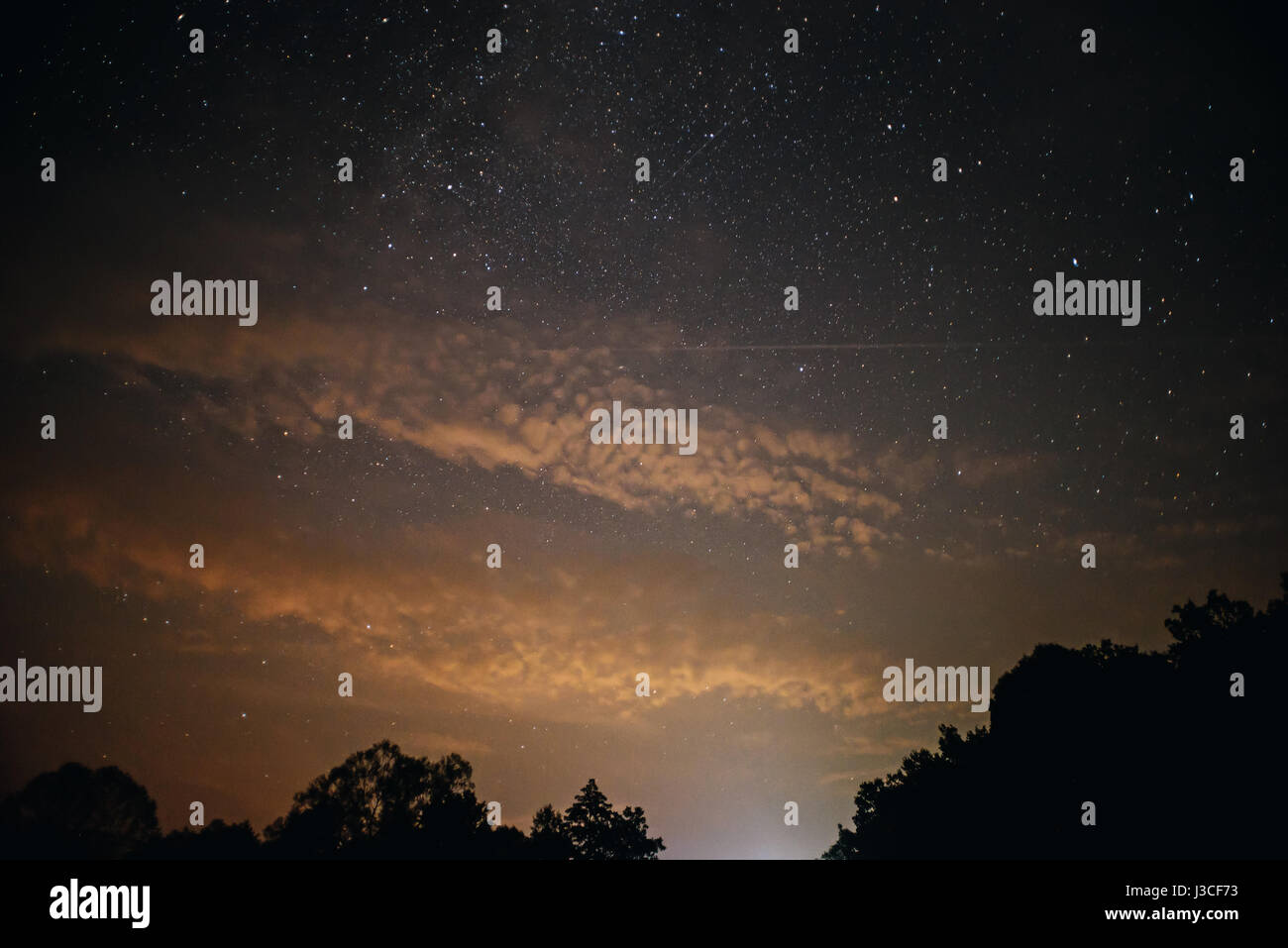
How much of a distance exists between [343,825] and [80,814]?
60.3ft

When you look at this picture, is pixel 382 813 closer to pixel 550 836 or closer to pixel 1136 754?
pixel 550 836

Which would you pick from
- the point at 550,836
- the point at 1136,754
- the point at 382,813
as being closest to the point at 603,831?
the point at 550,836

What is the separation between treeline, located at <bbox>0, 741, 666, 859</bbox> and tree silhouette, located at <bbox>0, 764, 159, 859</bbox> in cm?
6

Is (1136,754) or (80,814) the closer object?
(1136,754)

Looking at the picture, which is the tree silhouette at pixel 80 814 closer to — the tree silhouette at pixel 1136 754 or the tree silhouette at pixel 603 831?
the tree silhouette at pixel 603 831

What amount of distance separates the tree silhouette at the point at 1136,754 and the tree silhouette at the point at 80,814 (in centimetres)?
4656

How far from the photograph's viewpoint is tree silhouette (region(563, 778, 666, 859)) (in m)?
42.4

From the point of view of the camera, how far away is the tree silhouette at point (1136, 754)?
1842cm

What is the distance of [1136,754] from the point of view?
830 inches
